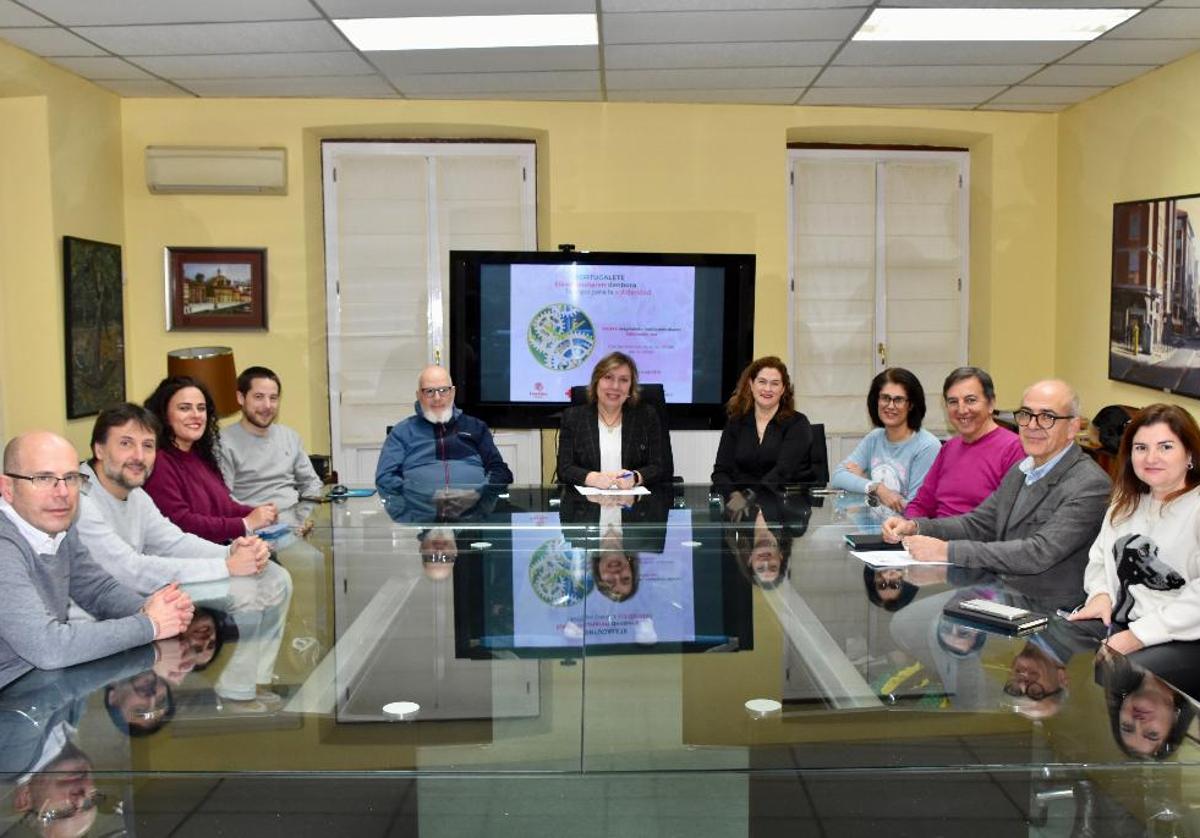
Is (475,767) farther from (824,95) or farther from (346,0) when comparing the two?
Answer: (824,95)

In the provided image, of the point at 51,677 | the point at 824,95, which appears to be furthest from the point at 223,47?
the point at 51,677

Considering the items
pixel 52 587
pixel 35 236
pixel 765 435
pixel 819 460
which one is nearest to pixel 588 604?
pixel 52 587

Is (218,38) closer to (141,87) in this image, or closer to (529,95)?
(141,87)

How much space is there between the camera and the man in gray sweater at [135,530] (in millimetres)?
2824

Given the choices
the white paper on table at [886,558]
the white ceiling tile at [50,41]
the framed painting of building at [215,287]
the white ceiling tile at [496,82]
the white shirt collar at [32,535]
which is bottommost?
the white paper on table at [886,558]

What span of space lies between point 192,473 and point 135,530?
2.47 feet

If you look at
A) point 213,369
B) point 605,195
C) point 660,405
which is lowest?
point 660,405

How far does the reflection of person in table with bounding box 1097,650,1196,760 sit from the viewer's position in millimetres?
1772

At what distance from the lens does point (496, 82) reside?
5.89m

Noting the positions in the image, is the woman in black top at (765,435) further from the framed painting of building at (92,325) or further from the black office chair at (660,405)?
the framed painting of building at (92,325)

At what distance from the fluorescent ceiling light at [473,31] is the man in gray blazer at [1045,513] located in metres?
2.62

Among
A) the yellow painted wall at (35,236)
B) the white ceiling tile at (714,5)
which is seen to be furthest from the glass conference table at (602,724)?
the yellow painted wall at (35,236)

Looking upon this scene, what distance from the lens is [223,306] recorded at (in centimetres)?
649

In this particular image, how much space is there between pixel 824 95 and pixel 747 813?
516cm
